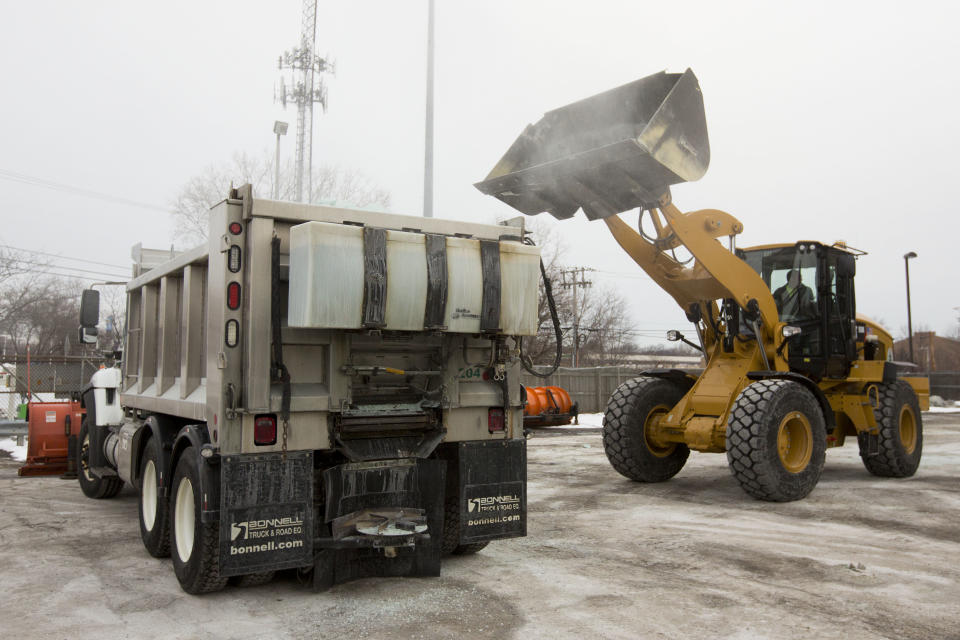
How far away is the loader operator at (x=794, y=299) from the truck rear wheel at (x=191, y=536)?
8.08 metres

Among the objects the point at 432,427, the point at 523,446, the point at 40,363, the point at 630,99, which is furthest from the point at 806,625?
the point at 40,363

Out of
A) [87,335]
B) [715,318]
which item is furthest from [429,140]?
[87,335]

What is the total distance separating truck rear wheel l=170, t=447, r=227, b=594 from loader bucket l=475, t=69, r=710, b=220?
4634 mm

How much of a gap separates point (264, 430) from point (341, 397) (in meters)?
0.54

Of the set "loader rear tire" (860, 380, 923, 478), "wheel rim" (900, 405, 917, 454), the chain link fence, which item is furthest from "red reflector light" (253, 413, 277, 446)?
the chain link fence

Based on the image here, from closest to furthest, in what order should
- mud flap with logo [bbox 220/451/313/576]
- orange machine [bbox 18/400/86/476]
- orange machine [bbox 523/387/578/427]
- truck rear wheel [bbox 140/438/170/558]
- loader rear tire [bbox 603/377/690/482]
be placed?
mud flap with logo [bbox 220/451/313/576] → truck rear wheel [bbox 140/438/170/558] → loader rear tire [bbox 603/377/690/482] → orange machine [bbox 18/400/86/476] → orange machine [bbox 523/387/578/427]

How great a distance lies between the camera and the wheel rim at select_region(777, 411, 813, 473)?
925 centimetres

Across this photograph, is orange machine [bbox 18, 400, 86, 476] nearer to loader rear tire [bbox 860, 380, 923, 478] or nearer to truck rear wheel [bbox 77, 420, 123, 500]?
truck rear wheel [bbox 77, 420, 123, 500]

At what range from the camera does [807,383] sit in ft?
31.8

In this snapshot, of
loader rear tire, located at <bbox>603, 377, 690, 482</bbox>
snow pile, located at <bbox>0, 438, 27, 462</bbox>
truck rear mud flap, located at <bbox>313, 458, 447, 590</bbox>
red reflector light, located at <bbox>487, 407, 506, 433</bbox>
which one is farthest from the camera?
snow pile, located at <bbox>0, 438, 27, 462</bbox>

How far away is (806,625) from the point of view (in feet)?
15.2

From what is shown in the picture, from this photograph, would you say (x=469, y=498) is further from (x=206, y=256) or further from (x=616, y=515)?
(x=616, y=515)

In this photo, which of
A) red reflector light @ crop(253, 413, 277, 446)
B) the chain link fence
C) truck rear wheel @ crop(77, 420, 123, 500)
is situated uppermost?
the chain link fence

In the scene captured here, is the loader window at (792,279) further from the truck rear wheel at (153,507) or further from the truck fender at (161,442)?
the truck rear wheel at (153,507)
